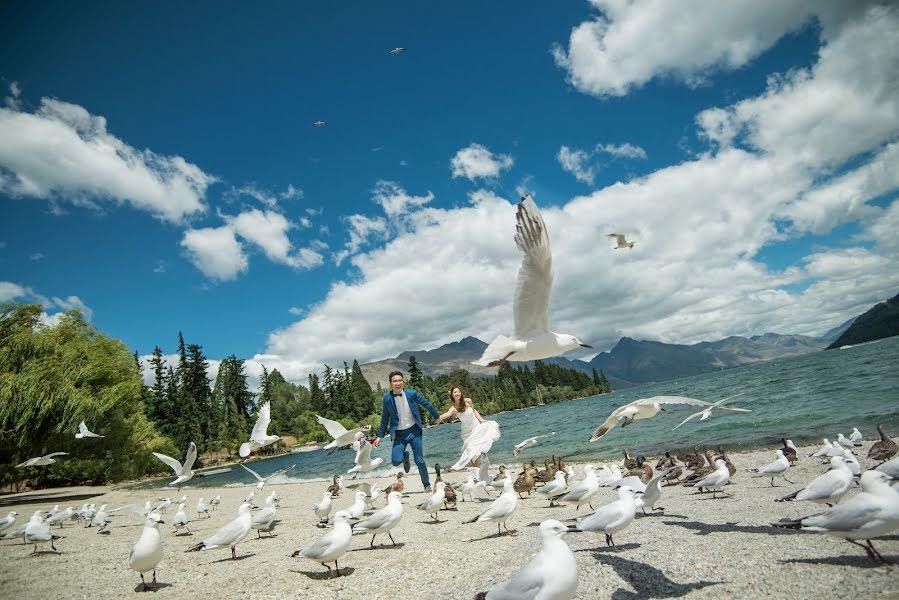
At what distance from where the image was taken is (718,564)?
14.9ft

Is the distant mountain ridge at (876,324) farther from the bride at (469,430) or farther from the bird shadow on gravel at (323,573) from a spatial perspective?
the bird shadow on gravel at (323,573)

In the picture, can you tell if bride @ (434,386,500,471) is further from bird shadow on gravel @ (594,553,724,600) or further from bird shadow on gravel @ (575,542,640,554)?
bird shadow on gravel @ (594,553,724,600)

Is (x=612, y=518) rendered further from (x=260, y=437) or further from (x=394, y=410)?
(x=260, y=437)

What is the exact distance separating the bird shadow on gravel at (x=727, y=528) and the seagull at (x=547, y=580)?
3.34 m

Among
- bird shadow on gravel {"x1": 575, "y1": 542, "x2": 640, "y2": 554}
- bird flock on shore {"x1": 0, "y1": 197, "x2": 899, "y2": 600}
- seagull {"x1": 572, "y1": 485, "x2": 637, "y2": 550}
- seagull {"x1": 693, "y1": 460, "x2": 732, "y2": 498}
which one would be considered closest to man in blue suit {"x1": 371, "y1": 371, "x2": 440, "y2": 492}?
bird flock on shore {"x1": 0, "y1": 197, "x2": 899, "y2": 600}

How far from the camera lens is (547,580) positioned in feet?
11.6

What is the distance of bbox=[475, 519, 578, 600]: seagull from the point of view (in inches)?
138

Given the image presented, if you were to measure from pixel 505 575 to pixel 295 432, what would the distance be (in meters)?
85.0

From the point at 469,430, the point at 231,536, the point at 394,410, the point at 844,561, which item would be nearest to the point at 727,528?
the point at 844,561

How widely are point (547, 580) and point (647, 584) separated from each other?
4.76 feet

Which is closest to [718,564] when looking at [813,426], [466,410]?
[466,410]

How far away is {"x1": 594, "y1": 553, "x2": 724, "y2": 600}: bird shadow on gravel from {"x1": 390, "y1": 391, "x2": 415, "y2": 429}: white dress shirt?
6.12 m

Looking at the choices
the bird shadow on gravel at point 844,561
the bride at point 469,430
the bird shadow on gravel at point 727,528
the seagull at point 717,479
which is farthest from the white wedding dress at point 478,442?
the seagull at point 717,479

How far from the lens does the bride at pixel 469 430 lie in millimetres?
7207
